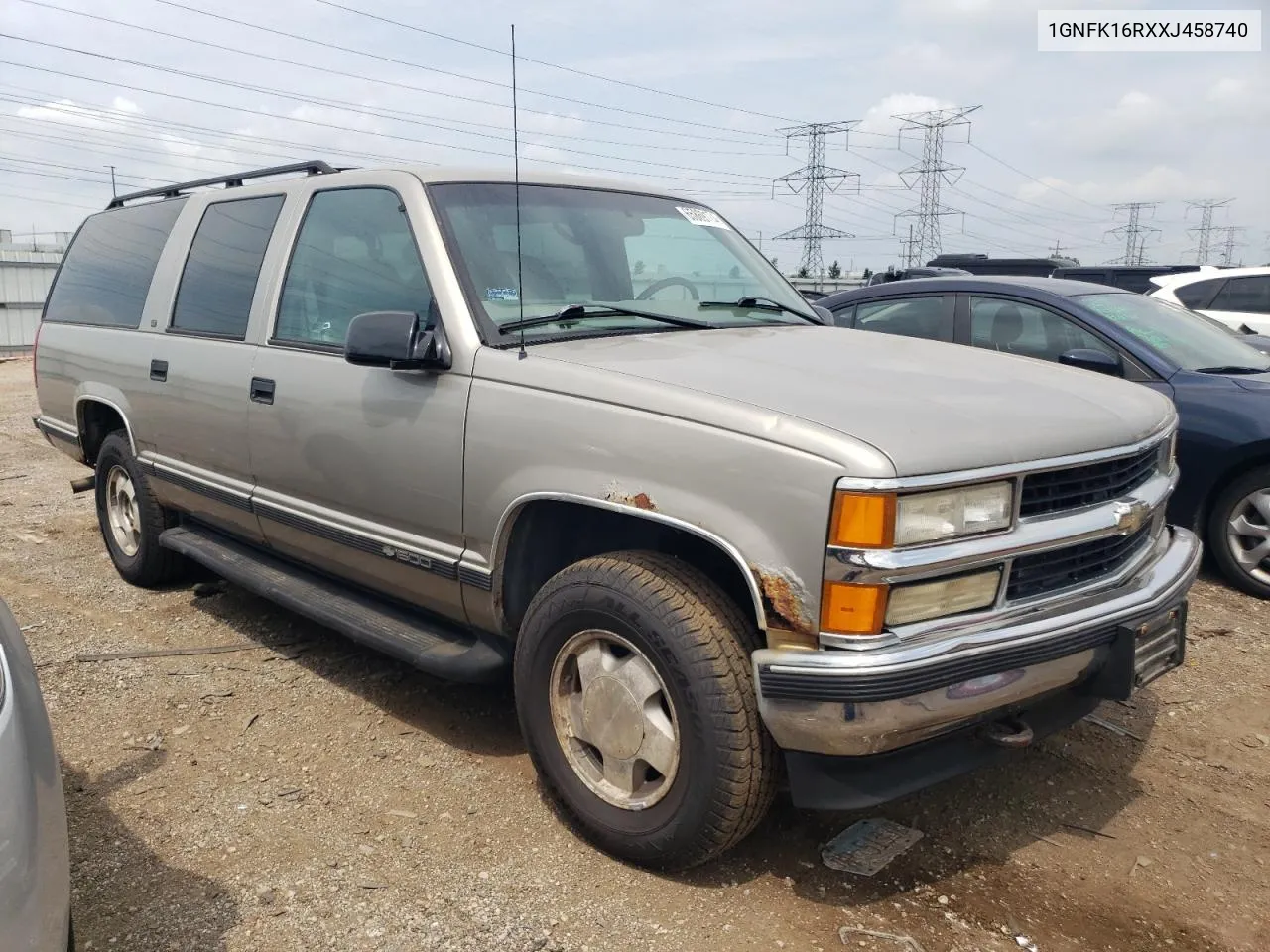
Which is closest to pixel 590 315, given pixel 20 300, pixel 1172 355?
pixel 1172 355

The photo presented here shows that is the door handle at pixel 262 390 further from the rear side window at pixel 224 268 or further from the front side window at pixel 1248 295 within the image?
the front side window at pixel 1248 295

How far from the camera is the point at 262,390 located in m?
3.87

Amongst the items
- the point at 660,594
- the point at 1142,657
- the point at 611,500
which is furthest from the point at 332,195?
the point at 1142,657

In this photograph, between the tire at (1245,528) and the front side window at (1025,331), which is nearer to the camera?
the tire at (1245,528)

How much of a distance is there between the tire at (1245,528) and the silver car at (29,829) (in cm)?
530

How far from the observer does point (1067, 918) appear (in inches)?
103

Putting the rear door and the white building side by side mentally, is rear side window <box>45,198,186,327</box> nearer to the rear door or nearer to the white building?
the rear door

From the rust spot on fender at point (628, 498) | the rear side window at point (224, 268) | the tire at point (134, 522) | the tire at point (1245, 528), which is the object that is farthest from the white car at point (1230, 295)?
the tire at point (134, 522)

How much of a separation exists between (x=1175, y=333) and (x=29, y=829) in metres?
5.96

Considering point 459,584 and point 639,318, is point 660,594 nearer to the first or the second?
point 459,584

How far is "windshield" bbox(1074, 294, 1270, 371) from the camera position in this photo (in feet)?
18.5

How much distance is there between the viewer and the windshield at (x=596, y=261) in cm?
330

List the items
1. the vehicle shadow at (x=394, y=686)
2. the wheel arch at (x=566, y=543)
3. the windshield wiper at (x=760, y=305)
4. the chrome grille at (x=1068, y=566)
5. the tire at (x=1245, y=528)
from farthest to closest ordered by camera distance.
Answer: the tire at (x=1245, y=528), the windshield wiper at (x=760, y=305), the vehicle shadow at (x=394, y=686), the wheel arch at (x=566, y=543), the chrome grille at (x=1068, y=566)

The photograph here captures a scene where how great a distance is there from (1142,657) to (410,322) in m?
2.22
